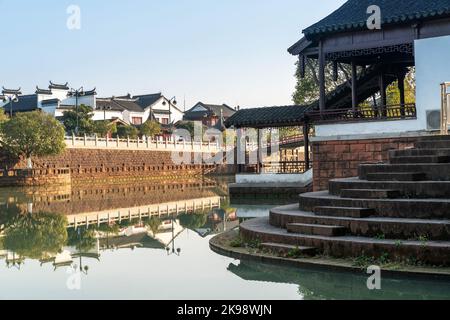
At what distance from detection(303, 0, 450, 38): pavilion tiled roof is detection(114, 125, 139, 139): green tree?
38274 mm

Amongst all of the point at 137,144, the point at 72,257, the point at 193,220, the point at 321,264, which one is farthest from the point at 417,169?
the point at 137,144

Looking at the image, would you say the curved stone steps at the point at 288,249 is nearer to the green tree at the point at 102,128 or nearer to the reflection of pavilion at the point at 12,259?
the reflection of pavilion at the point at 12,259

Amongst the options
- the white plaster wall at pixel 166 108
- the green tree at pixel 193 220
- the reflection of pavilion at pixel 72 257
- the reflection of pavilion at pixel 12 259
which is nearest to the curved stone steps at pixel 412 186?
the reflection of pavilion at pixel 72 257

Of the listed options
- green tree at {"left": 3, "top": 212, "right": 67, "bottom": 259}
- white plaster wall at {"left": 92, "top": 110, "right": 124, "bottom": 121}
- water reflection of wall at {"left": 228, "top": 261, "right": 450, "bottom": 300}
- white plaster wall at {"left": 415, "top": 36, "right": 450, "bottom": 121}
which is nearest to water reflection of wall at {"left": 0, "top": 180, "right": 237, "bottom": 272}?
green tree at {"left": 3, "top": 212, "right": 67, "bottom": 259}

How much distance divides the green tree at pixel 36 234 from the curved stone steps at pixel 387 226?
16.6ft

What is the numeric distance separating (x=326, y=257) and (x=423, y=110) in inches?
433

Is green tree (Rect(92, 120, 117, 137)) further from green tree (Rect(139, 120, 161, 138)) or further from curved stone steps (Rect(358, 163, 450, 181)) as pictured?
curved stone steps (Rect(358, 163, 450, 181))

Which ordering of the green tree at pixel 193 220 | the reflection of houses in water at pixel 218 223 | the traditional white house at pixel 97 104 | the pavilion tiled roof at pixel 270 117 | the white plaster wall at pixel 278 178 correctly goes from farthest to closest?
the traditional white house at pixel 97 104
the pavilion tiled roof at pixel 270 117
the white plaster wall at pixel 278 178
the green tree at pixel 193 220
the reflection of houses in water at pixel 218 223

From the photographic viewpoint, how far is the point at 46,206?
24.4 metres

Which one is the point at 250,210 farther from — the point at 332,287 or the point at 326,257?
the point at 332,287

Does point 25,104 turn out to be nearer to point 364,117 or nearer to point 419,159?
point 364,117

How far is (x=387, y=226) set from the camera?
9359mm

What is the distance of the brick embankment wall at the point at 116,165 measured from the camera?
4647 cm
